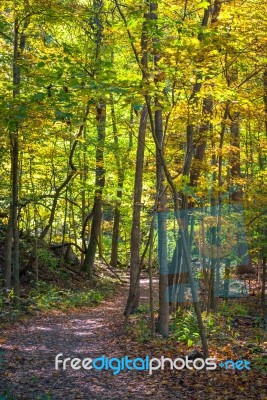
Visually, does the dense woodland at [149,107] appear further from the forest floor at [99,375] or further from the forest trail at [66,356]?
the forest trail at [66,356]

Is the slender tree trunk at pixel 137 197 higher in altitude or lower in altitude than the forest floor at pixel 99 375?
higher

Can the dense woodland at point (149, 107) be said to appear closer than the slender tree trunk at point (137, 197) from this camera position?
Yes

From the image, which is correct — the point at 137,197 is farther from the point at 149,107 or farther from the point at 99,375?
the point at 99,375

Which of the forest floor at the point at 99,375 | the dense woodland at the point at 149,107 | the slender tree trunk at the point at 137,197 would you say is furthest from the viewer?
the slender tree trunk at the point at 137,197

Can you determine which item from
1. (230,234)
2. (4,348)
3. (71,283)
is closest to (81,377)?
(4,348)

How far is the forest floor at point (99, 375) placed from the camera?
5.64 m

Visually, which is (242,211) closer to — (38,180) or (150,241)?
(150,241)

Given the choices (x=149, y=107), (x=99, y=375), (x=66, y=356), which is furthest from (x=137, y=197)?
(x=99, y=375)

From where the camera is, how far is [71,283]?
15.8 metres

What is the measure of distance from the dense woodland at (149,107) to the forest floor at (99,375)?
62 centimetres

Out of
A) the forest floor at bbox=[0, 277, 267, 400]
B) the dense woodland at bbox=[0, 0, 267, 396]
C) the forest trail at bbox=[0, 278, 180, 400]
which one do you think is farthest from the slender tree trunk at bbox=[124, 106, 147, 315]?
the forest floor at bbox=[0, 277, 267, 400]

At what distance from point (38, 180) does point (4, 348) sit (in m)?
9.09

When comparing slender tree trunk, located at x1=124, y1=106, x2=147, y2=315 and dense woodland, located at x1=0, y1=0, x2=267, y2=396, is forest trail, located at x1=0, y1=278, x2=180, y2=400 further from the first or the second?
slender tree trunk, located at x1=124, y1=106, x2=147, y2=315

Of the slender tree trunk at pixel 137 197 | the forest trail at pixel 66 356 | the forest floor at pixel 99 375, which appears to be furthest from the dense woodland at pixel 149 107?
the forest trail at pixel 66 356
